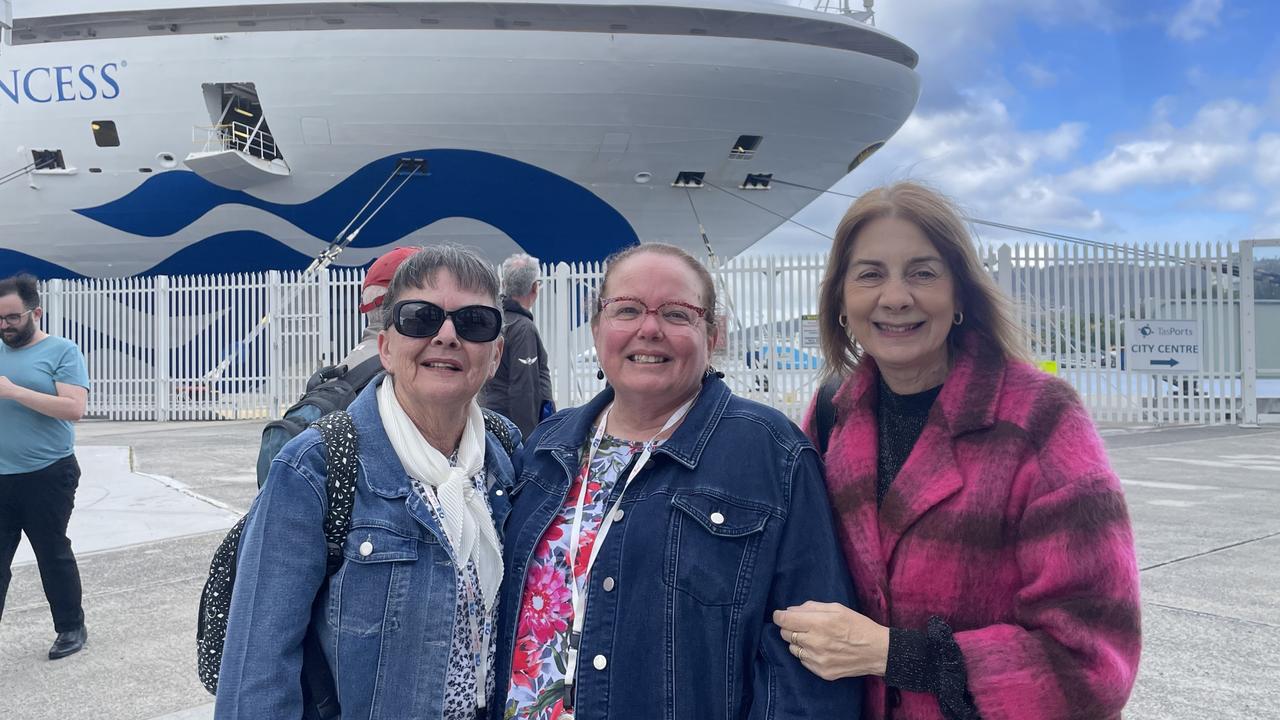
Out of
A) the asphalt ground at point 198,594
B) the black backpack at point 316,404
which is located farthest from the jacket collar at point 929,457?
the asphalt ground at point 198,594

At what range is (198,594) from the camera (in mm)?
4316

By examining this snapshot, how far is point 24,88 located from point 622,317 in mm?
18630

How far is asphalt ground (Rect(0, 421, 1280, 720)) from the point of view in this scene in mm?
3049

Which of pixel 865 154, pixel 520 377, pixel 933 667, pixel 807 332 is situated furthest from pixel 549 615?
pixel 865 154

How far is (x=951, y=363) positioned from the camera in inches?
61.0

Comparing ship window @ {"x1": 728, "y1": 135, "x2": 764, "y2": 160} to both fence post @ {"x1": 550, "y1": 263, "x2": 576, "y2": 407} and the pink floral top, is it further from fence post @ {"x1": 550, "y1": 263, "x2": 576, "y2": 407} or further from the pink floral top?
the pink floral top

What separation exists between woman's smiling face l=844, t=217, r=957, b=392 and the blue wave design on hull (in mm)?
14175

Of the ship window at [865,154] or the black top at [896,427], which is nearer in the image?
the black top at [896,427]

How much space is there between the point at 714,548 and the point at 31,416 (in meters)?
3.40

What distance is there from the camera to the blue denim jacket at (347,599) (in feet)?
4.49

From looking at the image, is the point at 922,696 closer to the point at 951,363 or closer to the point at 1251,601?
the point at 951,363

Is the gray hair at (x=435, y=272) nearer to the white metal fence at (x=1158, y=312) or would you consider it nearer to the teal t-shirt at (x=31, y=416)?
the teal t-shirt at (x=31, y=416)

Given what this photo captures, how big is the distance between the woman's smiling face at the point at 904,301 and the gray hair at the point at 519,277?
2.92 metres

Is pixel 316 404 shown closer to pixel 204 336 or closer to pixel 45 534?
pixel 45 534
